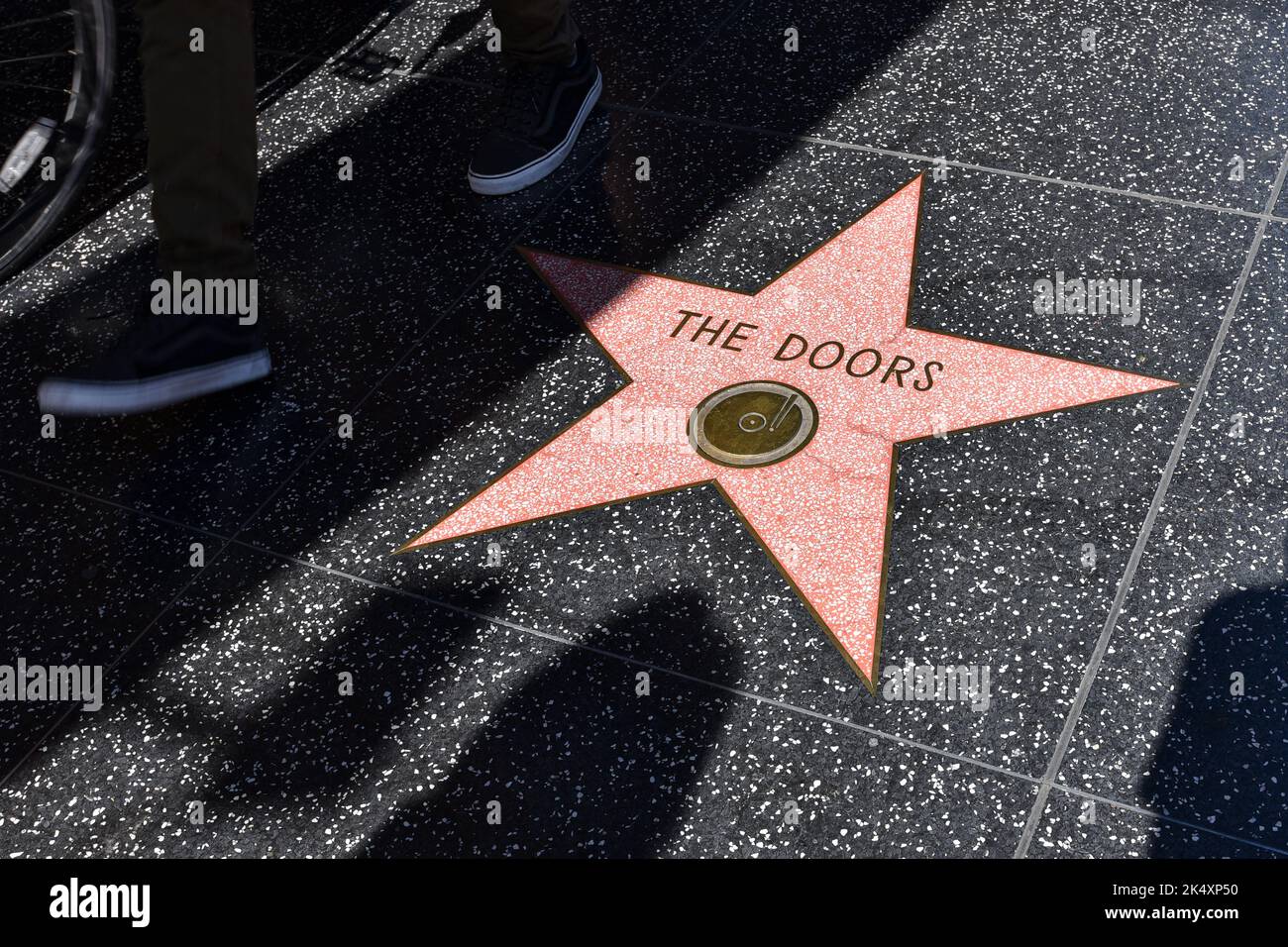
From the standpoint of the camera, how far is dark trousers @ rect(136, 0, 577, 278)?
1917 millimetres

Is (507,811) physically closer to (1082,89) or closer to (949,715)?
(949,715)

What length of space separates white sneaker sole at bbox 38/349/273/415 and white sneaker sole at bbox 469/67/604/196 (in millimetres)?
604

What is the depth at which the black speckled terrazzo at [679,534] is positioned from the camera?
1.52 meters

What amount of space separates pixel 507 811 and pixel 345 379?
91cm

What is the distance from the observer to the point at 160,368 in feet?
6.82

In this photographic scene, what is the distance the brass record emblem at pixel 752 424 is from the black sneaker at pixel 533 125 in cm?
79

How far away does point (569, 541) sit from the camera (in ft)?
6.02

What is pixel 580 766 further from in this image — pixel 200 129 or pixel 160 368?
pixel 200 129

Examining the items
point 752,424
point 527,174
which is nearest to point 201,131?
point 527,174

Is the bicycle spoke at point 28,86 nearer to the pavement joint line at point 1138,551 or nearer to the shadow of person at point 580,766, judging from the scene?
the shadow of person at point 580,766

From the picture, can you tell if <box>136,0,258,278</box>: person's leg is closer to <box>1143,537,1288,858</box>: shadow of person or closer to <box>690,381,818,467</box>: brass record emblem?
<box>690,381,818,467</box>: brass record emblem
